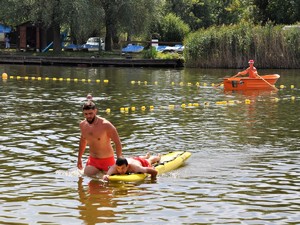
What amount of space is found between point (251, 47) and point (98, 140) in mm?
41467

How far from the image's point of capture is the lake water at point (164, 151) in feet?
41.0

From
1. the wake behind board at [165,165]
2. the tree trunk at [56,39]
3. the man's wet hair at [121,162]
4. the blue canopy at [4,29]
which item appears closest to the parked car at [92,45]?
the tree trunk at [56,39]

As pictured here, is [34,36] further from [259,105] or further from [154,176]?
[154,176]

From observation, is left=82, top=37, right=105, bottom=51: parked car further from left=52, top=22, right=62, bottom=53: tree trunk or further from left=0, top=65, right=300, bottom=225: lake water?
left=0, top=65, right=300, bottom=225: lake water

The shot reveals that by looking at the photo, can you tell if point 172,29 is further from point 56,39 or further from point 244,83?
point 244,83

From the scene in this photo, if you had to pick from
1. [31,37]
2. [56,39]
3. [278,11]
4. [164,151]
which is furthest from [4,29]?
[164,151]

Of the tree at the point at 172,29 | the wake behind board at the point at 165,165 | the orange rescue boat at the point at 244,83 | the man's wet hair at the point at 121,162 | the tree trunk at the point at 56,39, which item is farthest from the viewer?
the tree at the point at 172,29

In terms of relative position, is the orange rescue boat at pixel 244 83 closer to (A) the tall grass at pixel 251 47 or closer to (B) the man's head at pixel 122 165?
(A) the tall grass at pixel 251 47

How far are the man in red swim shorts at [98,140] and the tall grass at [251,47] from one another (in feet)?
133

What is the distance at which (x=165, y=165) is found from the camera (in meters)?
15.8

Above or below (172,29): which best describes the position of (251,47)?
below

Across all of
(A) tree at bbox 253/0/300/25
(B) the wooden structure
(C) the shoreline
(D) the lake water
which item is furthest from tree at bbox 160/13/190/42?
(D) the lake water

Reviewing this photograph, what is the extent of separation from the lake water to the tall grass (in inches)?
765

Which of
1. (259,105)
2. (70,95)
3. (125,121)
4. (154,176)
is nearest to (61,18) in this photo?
(70,95)
